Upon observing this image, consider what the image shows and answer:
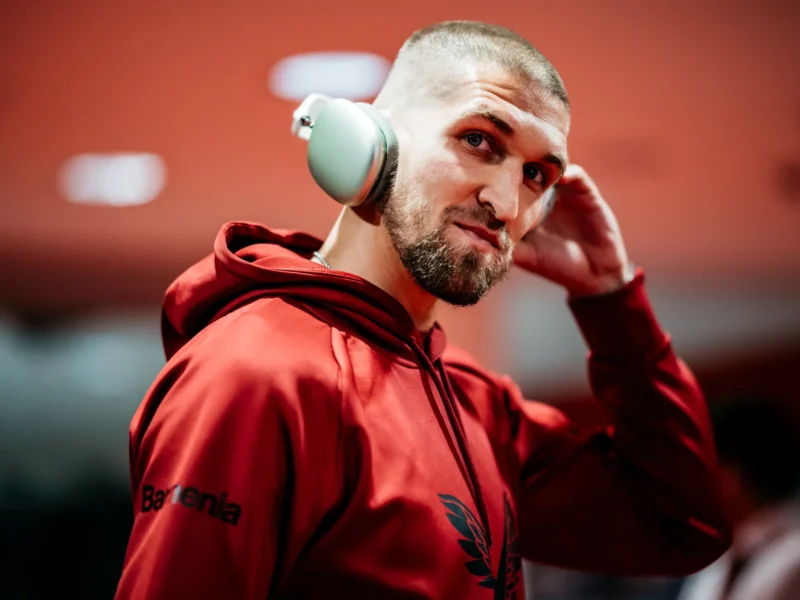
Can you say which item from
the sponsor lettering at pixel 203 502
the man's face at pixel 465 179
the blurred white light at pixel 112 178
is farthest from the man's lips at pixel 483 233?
the blurred white light at pixel 112 178

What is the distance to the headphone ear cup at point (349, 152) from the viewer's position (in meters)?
0.91

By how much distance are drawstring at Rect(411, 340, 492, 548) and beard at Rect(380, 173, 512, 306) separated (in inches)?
3.7

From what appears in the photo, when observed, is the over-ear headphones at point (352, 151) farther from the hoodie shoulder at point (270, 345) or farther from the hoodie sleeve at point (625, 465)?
the hoodie sleeve at point (625, 465)

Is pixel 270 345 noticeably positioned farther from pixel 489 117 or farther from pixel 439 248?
pixel 489 117

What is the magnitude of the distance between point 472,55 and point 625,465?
0.68 meters

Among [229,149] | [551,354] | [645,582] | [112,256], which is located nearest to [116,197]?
[112,256]

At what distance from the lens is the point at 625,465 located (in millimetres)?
1270

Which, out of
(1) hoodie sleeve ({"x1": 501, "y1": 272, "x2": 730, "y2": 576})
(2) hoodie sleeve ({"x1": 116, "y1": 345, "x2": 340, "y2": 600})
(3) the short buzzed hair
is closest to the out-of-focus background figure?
(1) hoodie sleeve ({"x1": 501, "y1": 272, "x2": 730, "y2": 576})

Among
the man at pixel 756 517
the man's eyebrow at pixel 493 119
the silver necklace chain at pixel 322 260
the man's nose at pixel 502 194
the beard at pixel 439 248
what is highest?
the man's eyebrow at pixel 493 119

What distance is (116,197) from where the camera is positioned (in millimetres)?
2666

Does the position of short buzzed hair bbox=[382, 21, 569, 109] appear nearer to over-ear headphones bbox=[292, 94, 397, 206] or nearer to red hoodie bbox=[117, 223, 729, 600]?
over-ear headphones bbox=[292, 94, 397, 206]

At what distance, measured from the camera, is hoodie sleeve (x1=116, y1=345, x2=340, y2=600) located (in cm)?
73

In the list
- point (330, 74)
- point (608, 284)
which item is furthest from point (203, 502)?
point (330, 74)

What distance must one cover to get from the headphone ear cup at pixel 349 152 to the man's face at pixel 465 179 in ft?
0.13
